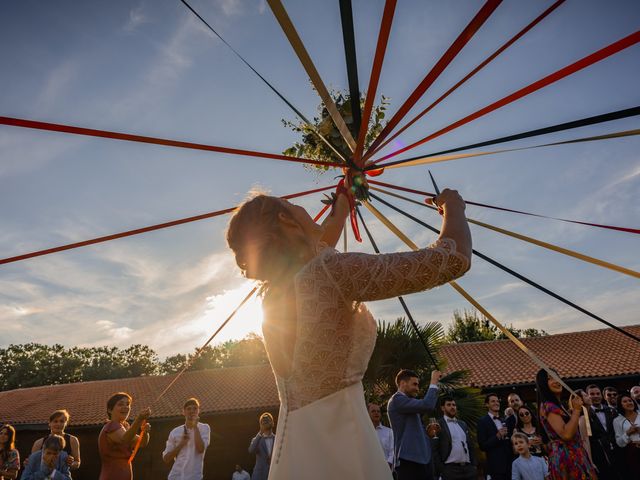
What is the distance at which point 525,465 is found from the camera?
630 cm

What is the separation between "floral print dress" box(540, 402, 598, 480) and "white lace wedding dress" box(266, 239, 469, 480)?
359 centimetres

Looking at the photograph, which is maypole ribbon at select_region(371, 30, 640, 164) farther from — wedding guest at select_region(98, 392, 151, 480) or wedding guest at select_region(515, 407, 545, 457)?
wedding guest at select_region(515, 407, 545, 457)

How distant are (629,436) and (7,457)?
347 inches

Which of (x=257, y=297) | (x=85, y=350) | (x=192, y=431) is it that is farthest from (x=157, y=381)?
(x=85, y=350)

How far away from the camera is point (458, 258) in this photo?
1.24m

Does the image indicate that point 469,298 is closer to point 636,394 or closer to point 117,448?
point 117,448

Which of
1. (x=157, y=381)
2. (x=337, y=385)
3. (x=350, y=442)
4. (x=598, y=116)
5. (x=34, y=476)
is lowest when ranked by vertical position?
(x=34, y=476)

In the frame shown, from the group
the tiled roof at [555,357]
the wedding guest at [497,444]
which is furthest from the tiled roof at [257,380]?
the wedding guest at [497,444]

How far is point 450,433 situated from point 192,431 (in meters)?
3.82

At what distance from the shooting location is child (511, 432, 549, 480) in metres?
6.23

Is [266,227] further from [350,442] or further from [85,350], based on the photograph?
[85,350]

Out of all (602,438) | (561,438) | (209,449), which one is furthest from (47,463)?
(209,449)

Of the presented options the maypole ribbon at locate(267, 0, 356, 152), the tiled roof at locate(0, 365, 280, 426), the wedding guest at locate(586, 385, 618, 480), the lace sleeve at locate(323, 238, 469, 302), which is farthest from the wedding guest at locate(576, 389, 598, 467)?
the tiled roof at locate(0, 365, 280, 426)

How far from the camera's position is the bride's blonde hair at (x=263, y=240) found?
1469 mm
